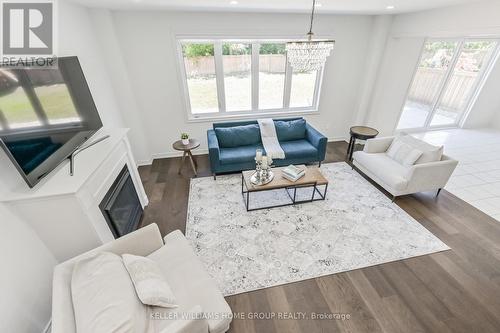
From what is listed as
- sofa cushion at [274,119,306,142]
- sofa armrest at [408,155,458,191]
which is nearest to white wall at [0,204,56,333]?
sofa cushion at [274,119,306,142]

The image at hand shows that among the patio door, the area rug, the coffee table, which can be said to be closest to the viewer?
the area rug

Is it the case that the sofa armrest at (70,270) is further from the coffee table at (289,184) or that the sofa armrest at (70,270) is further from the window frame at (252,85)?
the window frame at (252,85)

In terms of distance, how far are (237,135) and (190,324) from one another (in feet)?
10.1

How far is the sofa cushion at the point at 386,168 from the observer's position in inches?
123

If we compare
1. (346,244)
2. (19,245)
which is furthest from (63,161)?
(346,244)

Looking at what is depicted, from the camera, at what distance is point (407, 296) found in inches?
81.4

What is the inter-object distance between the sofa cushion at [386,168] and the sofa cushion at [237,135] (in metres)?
1.91

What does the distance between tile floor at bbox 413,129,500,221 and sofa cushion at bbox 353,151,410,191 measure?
1033 mm

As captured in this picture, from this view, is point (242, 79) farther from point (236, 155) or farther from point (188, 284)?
point (188, 284)

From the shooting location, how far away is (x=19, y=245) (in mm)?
1663

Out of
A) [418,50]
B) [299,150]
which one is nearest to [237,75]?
[299,150]

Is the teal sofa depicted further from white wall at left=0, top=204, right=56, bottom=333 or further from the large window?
white wall at left=0, top=204, right=56, bottom=333

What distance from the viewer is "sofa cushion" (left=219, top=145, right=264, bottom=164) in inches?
144

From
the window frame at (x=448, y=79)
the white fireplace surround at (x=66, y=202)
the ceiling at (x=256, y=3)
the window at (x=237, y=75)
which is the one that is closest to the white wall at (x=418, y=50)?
the window frame at (x=448, y=79)
